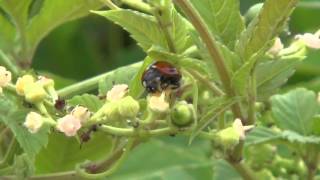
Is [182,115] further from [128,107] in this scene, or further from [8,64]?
[8,64]

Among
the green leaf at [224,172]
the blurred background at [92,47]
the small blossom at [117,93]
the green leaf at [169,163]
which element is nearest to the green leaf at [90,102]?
the small blossom at [117,93]

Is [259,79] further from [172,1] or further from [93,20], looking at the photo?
[93,20]

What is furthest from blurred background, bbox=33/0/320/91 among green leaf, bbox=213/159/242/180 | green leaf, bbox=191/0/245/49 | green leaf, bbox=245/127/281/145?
green leaf, bbox=191/0/245/49

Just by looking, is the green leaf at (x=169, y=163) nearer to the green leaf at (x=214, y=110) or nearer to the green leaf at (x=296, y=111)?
the green leaf at (x=296, y=111)

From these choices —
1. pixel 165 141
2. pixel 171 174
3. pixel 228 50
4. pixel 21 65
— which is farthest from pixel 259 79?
pixel 165 141

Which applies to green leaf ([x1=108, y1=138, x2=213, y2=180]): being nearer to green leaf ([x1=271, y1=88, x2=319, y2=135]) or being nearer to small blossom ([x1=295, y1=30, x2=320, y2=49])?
green leaf ([x1=271, y1=88, x2=319, y2=135])

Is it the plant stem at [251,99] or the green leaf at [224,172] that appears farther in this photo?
the green leaf at [224,172]
